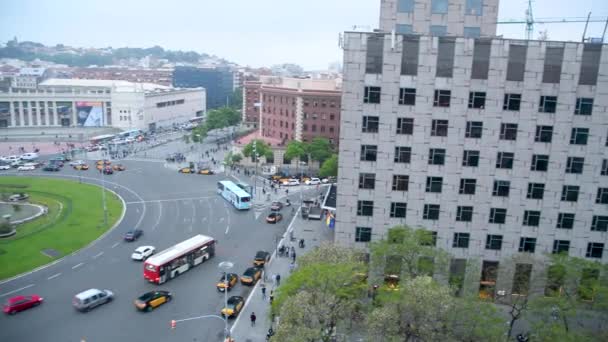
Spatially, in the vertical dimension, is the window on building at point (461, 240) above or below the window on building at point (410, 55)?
below

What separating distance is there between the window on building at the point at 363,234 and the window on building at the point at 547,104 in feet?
58.0

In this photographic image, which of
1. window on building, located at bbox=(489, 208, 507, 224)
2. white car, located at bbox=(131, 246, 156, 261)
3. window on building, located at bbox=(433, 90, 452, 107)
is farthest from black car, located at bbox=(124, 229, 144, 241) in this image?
window on building, located at bbox=(489, 208, 507, 224)

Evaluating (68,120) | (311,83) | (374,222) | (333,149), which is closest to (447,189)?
(374,222)

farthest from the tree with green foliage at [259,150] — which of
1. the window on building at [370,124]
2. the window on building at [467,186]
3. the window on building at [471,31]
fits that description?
the window on building at [467,186]

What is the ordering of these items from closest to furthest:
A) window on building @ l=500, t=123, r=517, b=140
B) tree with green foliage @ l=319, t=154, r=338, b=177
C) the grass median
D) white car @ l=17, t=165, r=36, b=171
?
window on building @ l=500, t=123, r=517, b=140, the grass median, tree with green foliage @ l=319, t=154, r=338, b=177, white car @ l=17, t=165, r=36, b=171

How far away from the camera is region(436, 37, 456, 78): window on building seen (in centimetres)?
3781

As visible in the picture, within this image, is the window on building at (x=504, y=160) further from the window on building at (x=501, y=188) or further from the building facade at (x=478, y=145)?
the window on building at (x=501, y=188)

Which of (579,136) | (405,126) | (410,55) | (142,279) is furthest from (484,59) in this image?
(142,279)

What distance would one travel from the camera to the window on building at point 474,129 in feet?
129

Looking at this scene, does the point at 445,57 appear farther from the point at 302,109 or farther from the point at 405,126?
the point at 302,109

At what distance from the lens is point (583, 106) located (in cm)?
3850

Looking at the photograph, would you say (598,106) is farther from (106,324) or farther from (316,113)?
(316,113)

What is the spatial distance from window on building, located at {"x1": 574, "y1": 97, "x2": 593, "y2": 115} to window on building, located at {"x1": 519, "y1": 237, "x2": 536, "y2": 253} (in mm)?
11508

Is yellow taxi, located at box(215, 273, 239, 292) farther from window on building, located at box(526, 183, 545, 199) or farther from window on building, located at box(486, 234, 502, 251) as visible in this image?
window on building, located at box(526, 183, 545, 199)
